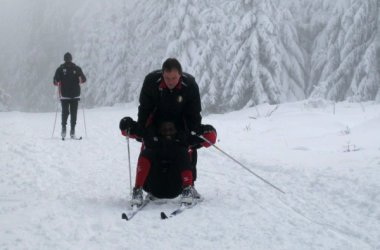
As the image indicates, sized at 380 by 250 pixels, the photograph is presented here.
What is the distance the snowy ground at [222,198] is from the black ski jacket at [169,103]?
0.97 meters

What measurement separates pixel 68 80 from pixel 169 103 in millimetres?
7481

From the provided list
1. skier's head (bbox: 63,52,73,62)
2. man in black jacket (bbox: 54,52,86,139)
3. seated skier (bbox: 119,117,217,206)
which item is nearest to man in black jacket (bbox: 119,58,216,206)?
seated skier (bbox: 119,117,217,206)

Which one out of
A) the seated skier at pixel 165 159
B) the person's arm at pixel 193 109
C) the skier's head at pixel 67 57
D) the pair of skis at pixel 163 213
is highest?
the skier's head at pixel 67 57

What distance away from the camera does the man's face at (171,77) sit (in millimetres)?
5645

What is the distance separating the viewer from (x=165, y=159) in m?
5.98

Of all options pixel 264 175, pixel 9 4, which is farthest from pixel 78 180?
pixel 9 4

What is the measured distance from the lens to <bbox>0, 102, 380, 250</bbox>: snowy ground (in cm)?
455

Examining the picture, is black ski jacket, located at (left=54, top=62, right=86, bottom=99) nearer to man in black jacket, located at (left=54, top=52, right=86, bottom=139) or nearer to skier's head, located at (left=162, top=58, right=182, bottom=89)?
man in black jacket, located at (left=54, top=52, right=86, bottom=139)

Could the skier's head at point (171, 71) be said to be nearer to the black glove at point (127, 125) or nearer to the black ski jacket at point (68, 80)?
the black glove at point (127, 125)

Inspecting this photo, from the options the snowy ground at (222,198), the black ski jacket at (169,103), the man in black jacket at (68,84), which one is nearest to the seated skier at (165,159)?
the black ski jacket at (169,103)

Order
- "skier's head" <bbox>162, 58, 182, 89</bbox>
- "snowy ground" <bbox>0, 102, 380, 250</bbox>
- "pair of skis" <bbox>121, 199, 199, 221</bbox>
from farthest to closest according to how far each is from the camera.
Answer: "skier's head" <bbox>162, 58, 182, 89</bbox> < "pair of skis" <bbox>121, 199, 199, 221</bbox> < "snowy ground" <bbox>0, 102, 380, 250</bbox>

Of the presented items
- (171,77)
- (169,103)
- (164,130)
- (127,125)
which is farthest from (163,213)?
(171,77)

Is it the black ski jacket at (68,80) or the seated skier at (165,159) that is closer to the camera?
the seated skier at (165,159)

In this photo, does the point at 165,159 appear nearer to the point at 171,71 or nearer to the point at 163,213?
the point at 163,213
